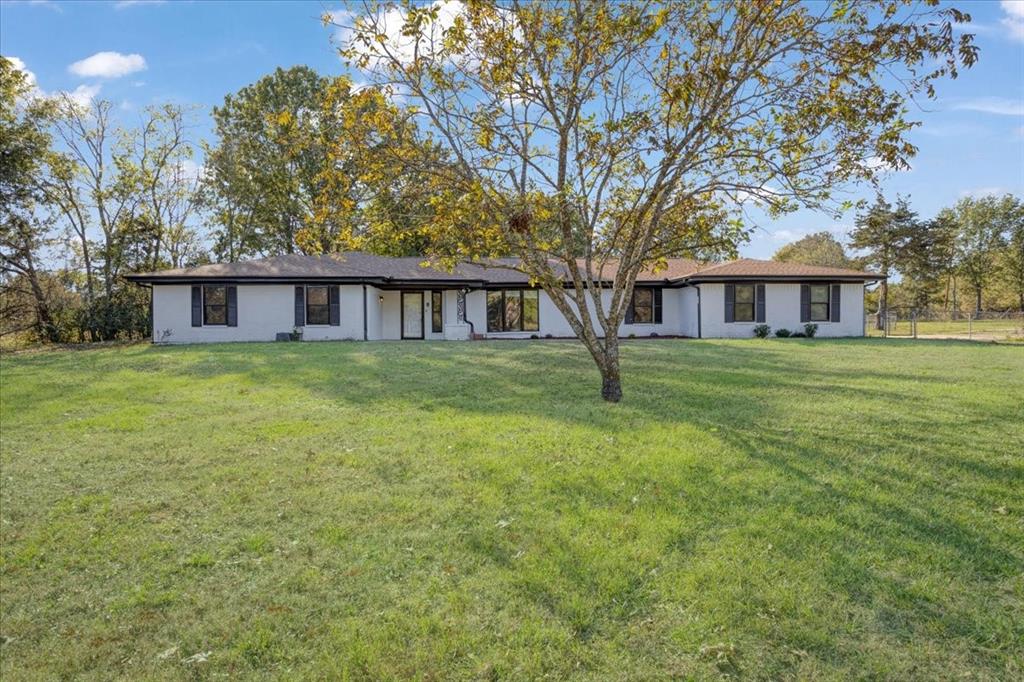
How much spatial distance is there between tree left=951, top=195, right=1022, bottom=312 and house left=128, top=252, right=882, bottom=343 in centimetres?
3690

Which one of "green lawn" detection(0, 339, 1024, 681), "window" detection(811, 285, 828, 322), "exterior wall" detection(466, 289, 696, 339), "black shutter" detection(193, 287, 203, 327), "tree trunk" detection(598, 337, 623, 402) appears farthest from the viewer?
"window" detection(811, 285, 828, 322)

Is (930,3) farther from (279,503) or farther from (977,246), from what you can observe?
(977,246)

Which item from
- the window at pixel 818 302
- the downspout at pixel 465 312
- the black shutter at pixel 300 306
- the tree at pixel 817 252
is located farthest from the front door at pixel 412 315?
the tree at pixel 817 252

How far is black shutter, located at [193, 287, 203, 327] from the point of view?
2117cm

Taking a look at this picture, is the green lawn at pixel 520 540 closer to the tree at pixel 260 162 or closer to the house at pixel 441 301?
the house at pixel 441 301

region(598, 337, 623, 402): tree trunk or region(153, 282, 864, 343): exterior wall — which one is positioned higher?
region(153, 282, 864, 343): exterior wall

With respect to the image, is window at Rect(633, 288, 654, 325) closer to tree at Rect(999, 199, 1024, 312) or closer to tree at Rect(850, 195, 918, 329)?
tree at Rect(850, 195, 918, 329)

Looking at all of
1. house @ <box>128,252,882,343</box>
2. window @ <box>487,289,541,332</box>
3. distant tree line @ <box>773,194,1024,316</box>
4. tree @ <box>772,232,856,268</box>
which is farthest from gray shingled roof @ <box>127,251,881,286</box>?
tree @ <box>772,232,856,268</box>

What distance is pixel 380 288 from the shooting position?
22.5 metres

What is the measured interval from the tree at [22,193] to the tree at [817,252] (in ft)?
155

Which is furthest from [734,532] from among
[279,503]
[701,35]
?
[701,35]

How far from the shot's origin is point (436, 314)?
2328cm

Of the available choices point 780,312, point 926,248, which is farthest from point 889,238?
point 780,312

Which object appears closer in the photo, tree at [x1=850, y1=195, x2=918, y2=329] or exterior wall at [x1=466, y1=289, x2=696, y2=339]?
exterior wall at [x1=466, y1=289, x2=696, y2=339]
